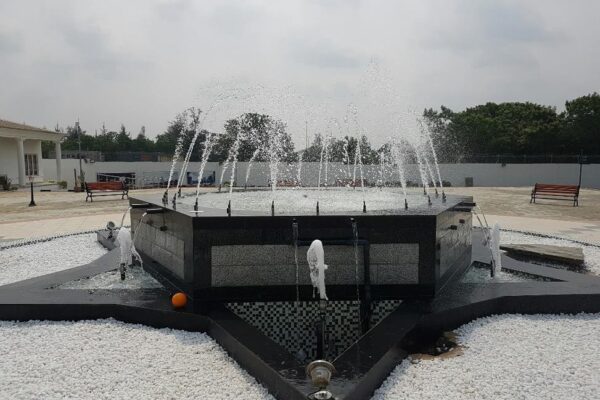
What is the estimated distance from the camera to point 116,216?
60.1 feet

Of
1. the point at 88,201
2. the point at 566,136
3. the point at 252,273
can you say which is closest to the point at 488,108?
the point at 566,136

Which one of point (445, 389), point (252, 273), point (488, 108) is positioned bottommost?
point (445, 389)

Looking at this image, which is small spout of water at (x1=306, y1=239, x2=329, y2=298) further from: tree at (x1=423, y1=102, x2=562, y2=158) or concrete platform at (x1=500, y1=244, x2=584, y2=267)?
tree at (x1=423, y1=102, x2=562, y2=158)

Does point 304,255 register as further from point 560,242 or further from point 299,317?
point 560,242

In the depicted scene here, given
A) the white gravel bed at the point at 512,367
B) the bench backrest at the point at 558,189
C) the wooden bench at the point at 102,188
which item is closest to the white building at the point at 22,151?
the wooden bench at the point at 102,188

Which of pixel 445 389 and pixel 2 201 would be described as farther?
pixel 2 201

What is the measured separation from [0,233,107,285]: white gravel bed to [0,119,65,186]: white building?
86.9ft

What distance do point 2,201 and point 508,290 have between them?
26.6 m

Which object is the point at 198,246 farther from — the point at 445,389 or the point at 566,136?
the point at 566,136

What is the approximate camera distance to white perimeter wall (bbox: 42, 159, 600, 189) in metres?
42.1

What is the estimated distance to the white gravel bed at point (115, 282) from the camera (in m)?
7.17

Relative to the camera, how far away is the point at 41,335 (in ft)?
18.4

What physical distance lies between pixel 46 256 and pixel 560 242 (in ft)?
42.0

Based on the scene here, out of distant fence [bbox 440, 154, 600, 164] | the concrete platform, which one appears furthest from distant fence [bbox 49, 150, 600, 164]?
the concrete platform
